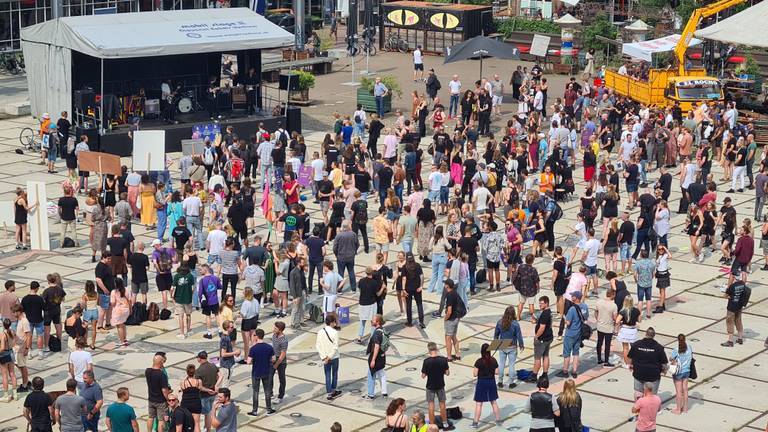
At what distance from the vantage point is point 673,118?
41.9m

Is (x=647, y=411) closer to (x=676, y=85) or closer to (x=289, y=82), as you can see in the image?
(x=676, y=85)

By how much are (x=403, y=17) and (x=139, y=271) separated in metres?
36.3

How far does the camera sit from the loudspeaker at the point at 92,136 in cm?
3959

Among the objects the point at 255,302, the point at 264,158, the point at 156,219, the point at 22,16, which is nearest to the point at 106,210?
the point at 156,219

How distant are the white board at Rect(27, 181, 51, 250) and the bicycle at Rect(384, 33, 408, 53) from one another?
32.4m

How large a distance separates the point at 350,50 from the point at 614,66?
10793 mm

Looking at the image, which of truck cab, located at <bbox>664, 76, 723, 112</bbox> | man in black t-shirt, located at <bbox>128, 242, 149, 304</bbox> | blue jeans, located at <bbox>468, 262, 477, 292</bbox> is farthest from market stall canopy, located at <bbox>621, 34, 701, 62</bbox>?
man in black t-shirt, located at <bbox>128, 242, 149, 304</bbox>

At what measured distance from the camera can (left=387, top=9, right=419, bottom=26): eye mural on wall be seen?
6038 centimetres

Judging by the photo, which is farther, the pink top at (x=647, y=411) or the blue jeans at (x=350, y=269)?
the blue jeans at (x=350, y=269)

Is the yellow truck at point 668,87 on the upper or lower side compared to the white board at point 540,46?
lower

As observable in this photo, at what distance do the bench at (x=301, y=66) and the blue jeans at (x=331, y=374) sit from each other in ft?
96.1

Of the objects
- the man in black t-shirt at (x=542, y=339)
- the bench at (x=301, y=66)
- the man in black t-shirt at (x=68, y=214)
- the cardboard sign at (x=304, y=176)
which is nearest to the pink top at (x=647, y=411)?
the man in black t-shirt at (x=542, y=339)

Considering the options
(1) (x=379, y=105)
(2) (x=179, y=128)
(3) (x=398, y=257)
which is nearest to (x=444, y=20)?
(1) (x=379, y=105)

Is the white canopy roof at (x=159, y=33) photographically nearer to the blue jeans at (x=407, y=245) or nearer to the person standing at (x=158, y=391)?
the blue jeans at (x=407, y=245)
